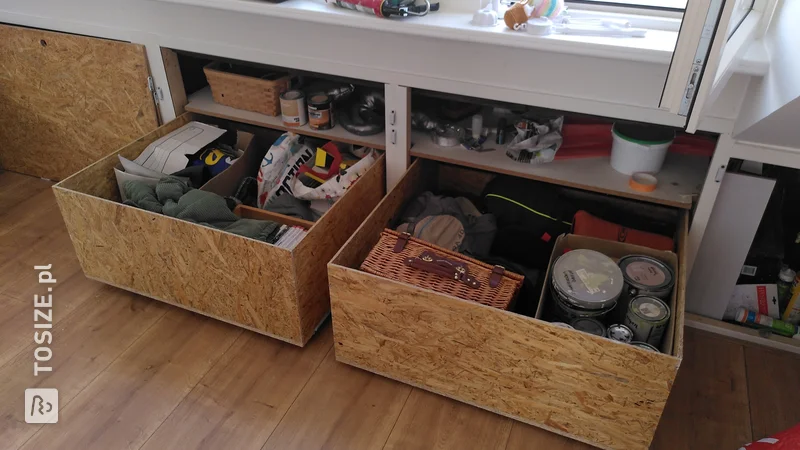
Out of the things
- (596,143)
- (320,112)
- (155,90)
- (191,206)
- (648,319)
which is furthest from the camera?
(155,90)

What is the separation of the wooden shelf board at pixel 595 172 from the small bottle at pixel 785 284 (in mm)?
389

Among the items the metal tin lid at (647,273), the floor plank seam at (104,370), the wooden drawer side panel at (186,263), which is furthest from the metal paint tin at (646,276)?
the floor plank seam at (104,370)

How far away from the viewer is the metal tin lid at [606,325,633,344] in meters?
1.49

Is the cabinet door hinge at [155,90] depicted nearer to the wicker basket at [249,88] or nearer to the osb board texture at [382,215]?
the wicker basket at [249,88]

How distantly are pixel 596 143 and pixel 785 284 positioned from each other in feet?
2.38

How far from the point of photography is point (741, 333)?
186 centimetres

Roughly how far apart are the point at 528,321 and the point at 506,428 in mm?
371

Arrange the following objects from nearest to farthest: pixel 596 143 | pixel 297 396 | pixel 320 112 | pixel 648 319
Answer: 1. pixel 648 319
2. pixel 297 396
3. pixel 596 143
4. pixel 320 112

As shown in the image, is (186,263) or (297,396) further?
(186,263)

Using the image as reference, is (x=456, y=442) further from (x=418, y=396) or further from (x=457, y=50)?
(x=457, y=50)

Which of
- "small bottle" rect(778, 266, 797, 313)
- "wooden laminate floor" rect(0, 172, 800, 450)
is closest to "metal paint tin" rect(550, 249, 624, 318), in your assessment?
"wooden laminate floor" rect(0, 172, 800, 450)

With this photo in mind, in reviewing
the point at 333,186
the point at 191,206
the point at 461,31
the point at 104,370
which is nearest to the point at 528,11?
the point at 461,31

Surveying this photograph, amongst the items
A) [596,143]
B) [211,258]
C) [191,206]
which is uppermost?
[596,143]

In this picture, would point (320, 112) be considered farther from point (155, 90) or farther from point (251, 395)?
point (251, 395)
